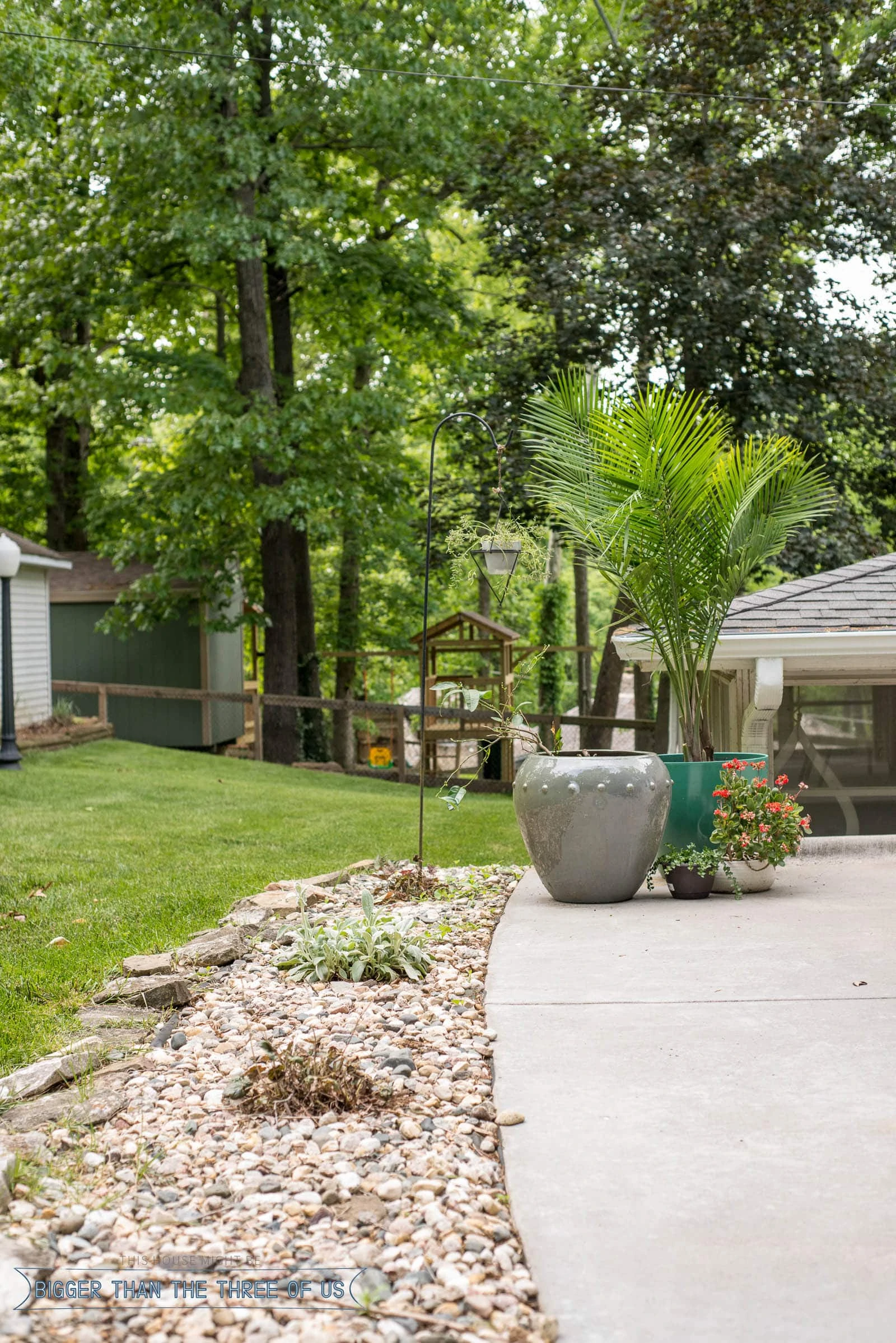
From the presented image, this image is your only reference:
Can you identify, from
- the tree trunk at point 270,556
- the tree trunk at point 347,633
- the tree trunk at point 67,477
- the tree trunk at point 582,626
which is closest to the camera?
the tree trunk at point 270,556

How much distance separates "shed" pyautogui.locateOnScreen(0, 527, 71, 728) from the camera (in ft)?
46.2

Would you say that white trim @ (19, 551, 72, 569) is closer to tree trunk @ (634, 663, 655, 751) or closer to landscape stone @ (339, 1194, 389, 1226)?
tree trunk @ (634, 663, 655, 751)

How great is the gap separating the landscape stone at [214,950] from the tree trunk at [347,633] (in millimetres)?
13774

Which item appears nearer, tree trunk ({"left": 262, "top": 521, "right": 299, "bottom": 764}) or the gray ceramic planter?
the gray ceramic planter

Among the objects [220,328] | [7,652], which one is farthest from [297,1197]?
[220,328]

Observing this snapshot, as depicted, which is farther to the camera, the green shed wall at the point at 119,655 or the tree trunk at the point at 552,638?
Result: the tree trunk at the point at 552,638

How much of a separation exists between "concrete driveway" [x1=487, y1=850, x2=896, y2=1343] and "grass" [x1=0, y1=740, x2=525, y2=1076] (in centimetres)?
155

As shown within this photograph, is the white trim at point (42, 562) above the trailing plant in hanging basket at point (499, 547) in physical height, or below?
above

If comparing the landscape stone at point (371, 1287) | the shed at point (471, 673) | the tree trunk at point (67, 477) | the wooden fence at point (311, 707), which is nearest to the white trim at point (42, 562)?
the wooden fence at point (311, 707)

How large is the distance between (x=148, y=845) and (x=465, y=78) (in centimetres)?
958

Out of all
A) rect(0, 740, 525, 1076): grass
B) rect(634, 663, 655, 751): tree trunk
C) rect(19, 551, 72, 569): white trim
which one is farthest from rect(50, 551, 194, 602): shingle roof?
rect(634, 663, 655, 751): tree trunk

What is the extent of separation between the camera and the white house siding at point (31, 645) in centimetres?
1409

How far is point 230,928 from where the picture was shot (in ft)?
15.8

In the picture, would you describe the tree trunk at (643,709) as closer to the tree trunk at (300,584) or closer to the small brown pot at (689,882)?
the tree trunk at (300,584)
